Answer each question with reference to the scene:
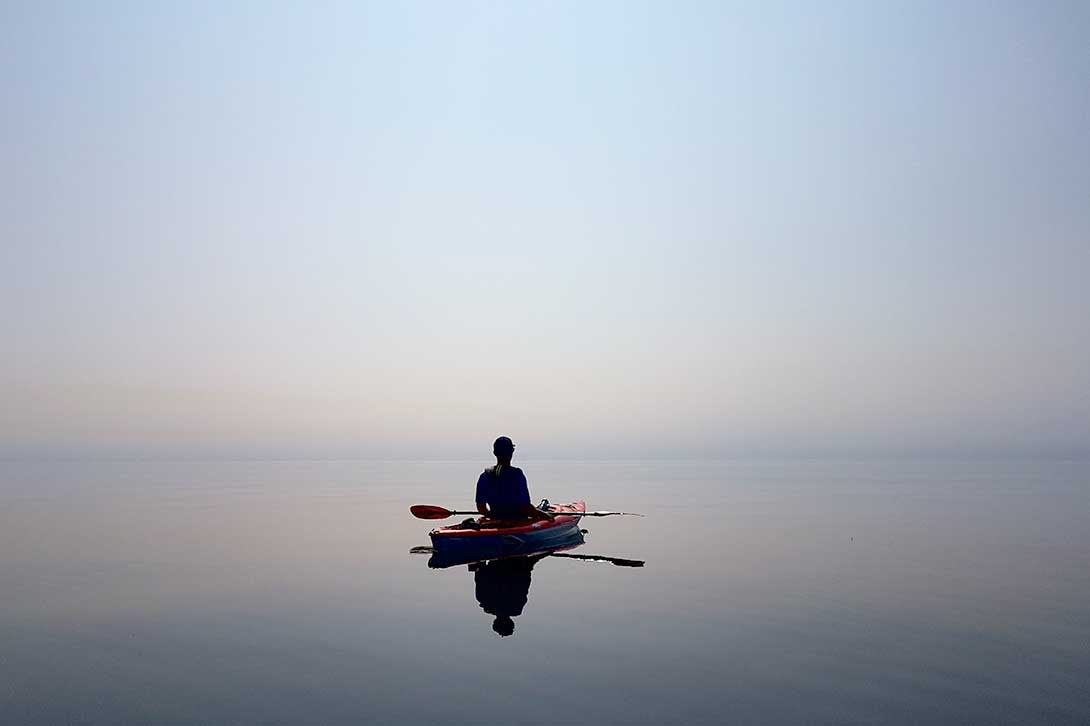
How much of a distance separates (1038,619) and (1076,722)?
753 centimetres

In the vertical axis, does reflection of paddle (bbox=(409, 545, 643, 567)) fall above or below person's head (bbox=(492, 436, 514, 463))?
below

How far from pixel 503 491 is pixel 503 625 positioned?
841 centimetres

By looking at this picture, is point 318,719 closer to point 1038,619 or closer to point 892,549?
point 1038,619

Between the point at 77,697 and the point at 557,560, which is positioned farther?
the point at 557,560

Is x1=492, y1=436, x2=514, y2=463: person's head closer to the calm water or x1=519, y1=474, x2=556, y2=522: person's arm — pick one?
x1=519, y1=474, x2=556, y2=522: person's arm

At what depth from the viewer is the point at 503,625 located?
1464cm

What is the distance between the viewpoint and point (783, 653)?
1256cm

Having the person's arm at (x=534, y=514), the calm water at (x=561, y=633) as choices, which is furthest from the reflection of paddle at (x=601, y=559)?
the person's arm at (x=534, y=514)

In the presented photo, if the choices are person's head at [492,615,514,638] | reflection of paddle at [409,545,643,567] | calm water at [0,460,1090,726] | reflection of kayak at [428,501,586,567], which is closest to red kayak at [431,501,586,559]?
reflection of kayak at [428,501,586,567]

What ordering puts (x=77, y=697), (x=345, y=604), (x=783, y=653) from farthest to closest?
(x=345, y=604)
(x=783, y=653)
(x=77, y=697)

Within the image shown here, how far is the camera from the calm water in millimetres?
9883

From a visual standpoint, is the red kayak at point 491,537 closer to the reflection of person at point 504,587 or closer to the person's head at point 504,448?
the reflection of person at point 504,587

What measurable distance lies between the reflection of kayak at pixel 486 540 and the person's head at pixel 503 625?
631 centimetres

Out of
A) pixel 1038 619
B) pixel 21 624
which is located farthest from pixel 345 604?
pixel 1038 619
